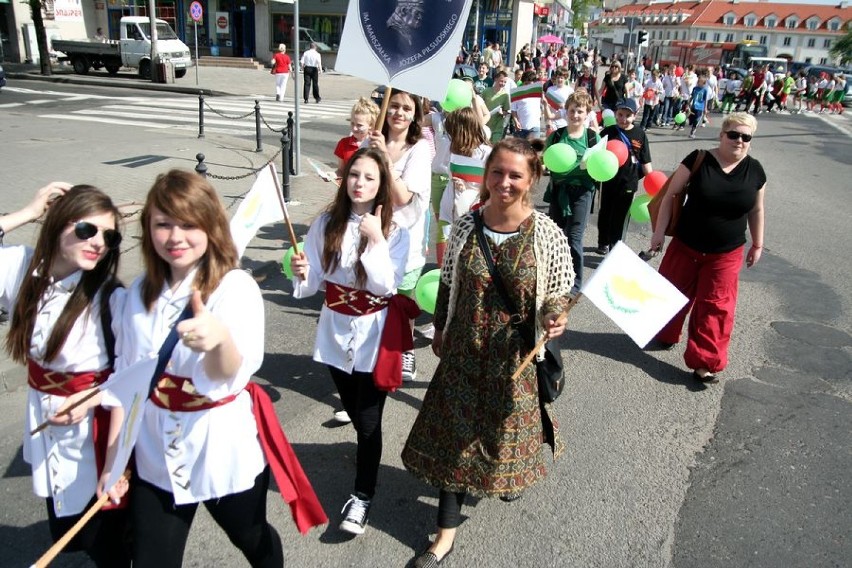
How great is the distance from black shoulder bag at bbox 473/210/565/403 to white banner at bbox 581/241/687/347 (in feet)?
0.99

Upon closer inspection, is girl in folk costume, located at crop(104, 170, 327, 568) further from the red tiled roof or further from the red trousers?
the red tiled roof

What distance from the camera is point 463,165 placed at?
17.2 feet

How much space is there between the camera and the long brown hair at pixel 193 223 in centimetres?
207

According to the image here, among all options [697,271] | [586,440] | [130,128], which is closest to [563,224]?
[697,271]

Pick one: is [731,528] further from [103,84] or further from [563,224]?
[103,84]

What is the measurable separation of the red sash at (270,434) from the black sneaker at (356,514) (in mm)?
693

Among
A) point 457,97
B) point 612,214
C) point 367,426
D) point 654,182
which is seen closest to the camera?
point 367,426

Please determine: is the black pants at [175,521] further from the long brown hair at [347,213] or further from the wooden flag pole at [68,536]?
the long brown hair at [347,213]

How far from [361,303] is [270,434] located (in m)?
0.99

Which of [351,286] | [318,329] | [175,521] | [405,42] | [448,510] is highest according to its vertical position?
[405,42]

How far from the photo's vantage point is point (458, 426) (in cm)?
297

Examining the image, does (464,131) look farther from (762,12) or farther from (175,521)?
(762,12)

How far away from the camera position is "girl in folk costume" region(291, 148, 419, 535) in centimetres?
311

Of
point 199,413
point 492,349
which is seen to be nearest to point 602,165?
point 492,349
